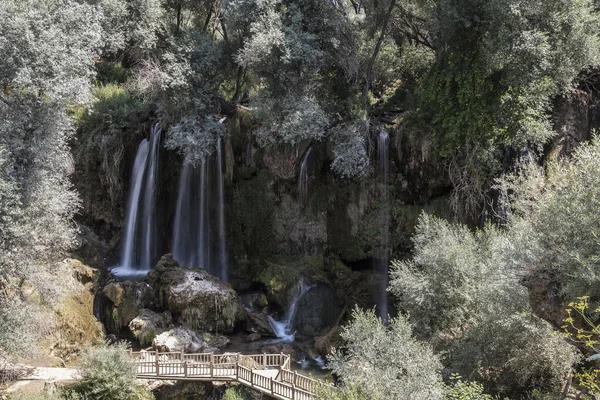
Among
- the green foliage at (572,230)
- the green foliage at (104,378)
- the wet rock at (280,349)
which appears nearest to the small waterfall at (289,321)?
the wet rock at (280,349)

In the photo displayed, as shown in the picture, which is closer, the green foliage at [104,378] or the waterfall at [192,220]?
the green foliage at [104,378]

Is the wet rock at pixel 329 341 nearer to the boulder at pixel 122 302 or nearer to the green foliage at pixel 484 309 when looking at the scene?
the green foliage at pixel 484 309

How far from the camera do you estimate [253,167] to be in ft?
77.2

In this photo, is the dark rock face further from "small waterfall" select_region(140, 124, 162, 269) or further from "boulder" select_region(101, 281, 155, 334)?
"small waterfall" select_region(140, 124, 162, 269)

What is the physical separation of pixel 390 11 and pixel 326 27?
2.56 m

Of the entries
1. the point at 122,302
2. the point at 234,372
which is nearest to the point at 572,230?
the point at 234,372

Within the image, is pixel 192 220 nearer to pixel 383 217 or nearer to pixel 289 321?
pixel 289 321

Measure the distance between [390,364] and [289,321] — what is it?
324 inches

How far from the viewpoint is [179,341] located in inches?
699

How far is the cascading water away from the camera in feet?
77.5

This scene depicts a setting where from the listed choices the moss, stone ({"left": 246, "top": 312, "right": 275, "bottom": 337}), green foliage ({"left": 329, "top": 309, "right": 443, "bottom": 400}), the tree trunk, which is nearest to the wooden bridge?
green foliage ({"left": 329, "top": 309, "right": 443, "bottom": 400})

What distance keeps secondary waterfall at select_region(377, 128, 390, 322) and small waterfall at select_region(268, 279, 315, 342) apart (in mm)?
2837

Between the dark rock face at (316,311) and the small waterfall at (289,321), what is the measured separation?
0.49 feet

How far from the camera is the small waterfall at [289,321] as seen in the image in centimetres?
1989
